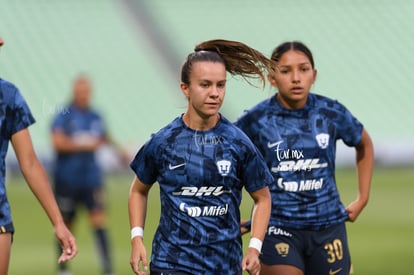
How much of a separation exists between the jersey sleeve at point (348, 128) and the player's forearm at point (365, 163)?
0.13 m

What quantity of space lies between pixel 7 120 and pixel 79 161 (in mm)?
7250

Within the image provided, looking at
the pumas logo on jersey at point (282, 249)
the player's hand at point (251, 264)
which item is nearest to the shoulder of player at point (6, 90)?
the player's hand at point (251, 264)

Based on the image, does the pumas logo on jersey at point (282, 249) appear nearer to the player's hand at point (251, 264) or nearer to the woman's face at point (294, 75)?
the woman's face at point (294, 75)

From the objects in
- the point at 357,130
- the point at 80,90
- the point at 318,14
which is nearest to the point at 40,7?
the point at 318,14

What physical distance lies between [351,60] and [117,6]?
25.3 ft

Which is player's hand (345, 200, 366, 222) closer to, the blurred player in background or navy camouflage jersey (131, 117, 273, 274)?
navy camouflage jersey (131, 117, 273, 274)

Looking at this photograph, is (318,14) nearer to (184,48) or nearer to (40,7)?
(184,48)

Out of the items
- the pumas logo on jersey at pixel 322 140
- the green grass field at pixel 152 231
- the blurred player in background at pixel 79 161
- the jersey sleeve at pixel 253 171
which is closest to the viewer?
the jersey sleeve at pixel 253 171

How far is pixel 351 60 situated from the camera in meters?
33.3

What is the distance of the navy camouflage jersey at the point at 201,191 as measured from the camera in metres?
5.68

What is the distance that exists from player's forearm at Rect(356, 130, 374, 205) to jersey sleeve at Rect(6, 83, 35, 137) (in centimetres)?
272

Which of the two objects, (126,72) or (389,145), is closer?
(389,145)

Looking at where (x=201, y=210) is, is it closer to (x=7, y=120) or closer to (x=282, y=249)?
(x=7, y=120)

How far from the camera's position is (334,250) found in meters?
6.99
